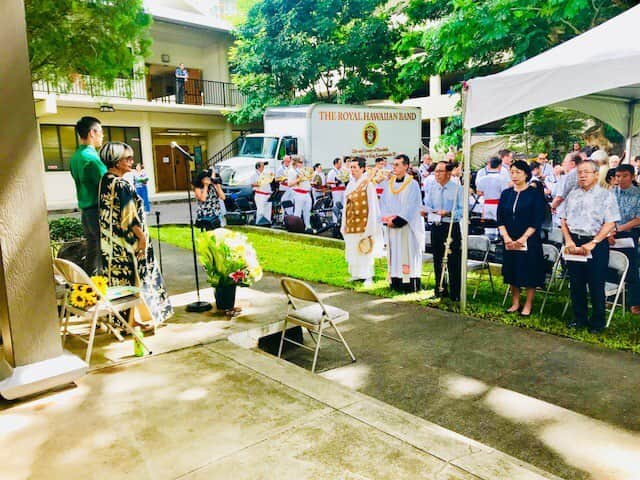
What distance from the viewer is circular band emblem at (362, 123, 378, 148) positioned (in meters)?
18.9

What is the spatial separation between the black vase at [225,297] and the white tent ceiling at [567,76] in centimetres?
327

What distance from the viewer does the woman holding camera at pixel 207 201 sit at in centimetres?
1057

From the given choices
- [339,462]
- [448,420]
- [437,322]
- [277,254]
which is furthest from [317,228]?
[339,462]

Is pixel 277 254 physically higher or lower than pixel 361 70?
lower

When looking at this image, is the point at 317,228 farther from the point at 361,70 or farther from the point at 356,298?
the point at 361,70

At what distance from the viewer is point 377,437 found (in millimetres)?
3334

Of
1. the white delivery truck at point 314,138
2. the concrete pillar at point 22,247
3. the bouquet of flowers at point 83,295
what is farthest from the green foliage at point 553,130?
the concrete pillar at point 22,247

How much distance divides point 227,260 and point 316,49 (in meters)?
17.8

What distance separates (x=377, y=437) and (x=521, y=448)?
42.7 inches

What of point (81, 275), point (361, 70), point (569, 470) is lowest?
point (569, 470)

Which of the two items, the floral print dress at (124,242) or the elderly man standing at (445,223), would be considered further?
the elderly man standing at (445,223)

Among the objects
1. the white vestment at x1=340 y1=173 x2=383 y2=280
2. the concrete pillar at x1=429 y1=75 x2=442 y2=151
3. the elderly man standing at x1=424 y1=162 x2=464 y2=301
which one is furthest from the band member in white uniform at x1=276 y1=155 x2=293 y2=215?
the concrete pillar at x1=429 y1=75 x2=442 y2=151

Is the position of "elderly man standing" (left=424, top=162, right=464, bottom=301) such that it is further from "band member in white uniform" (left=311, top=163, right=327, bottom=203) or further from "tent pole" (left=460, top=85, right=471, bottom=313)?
"band member in white uniform" (left=311, top=163, right=327, bottom=203)

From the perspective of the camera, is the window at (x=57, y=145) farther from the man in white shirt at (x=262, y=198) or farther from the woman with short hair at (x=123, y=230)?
the woman with short hair at (x=123, y=230)
